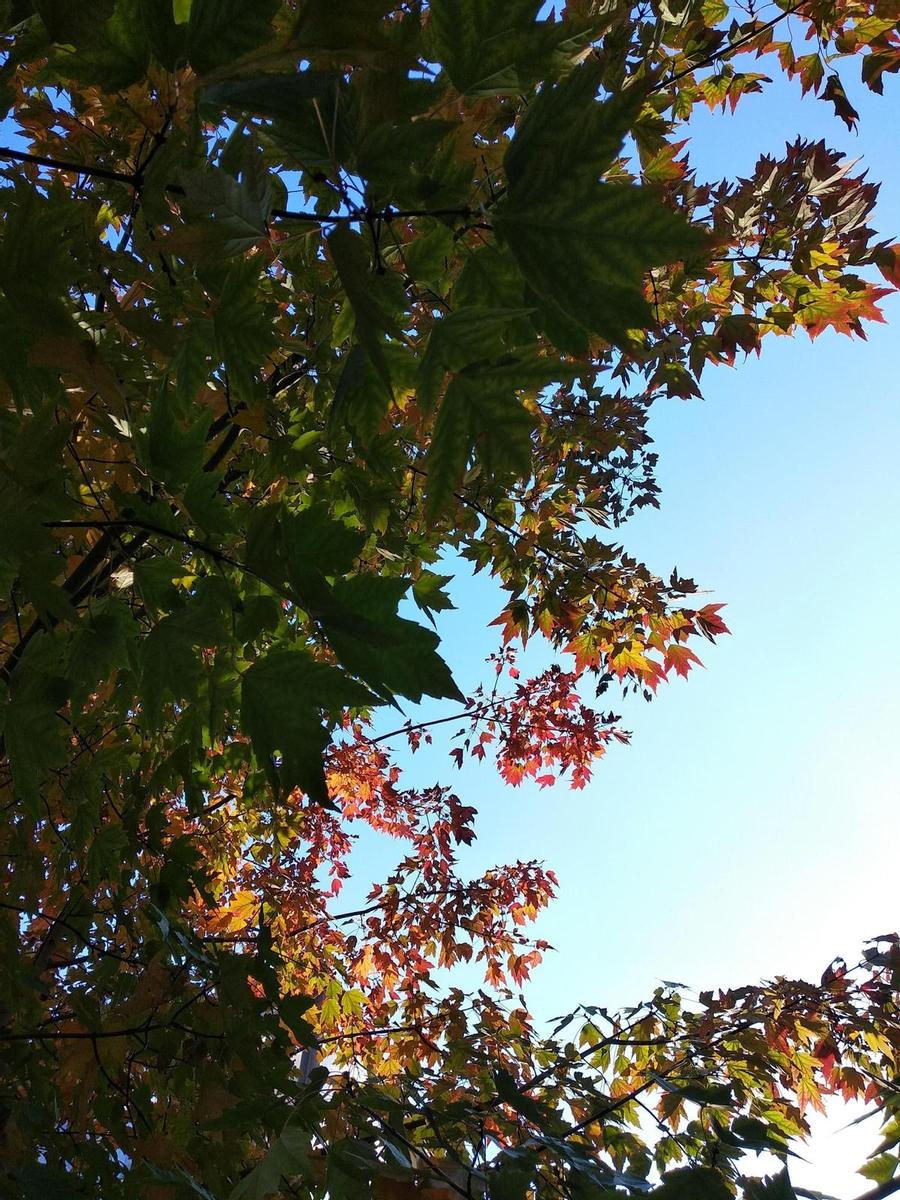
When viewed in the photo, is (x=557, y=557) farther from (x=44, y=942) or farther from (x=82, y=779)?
(x=44, y=942)

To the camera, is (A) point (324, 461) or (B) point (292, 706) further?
(A) point (324, 461)

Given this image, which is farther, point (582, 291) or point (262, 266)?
point (262, 266)

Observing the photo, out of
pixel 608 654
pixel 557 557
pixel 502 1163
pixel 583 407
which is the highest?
pixel 583 407

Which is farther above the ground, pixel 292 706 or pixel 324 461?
pixel 324 461

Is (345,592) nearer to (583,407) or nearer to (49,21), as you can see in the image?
(49,21)

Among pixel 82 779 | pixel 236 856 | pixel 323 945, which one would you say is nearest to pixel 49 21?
pixel 82 779

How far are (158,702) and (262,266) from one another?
66 cm

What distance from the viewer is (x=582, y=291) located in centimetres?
66

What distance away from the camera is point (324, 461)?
252 centimetres

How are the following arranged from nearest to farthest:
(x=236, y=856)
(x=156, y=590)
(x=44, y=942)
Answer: (x=156, y=590), (x=44, y=942), (x=236, y=856)

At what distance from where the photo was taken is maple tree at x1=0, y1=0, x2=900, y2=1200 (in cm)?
71

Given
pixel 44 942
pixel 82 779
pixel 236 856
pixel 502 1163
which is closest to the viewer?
pixel 502 1163

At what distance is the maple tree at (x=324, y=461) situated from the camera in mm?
710

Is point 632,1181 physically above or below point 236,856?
below
